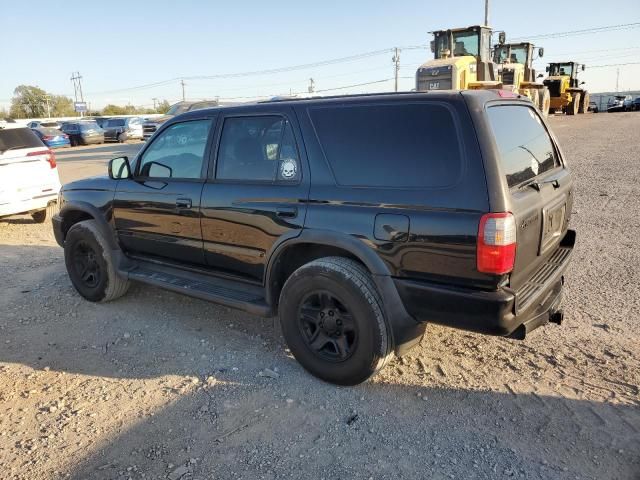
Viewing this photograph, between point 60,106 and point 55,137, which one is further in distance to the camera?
point 60,106

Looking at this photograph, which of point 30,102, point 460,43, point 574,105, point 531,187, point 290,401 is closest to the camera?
point 531,187

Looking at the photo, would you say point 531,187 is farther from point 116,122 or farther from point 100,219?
point 116,122

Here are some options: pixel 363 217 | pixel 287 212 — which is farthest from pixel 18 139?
pixel 363 217

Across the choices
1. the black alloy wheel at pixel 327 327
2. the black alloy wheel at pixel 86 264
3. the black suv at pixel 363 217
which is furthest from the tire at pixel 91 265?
the black alloy wheel at pixel 327 327

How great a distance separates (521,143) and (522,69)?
23.1 m

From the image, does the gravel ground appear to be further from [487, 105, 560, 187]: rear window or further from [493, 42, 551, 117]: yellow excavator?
[493, 42, 551, 117]: yellow excavator

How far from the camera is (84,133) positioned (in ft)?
93.9

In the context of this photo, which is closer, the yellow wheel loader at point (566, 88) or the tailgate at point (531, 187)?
the tailgate at point (531, 187)

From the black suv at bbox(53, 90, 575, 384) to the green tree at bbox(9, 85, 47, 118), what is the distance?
318ft

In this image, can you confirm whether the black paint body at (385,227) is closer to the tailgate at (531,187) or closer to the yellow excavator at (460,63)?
the tailgate at (531,187)

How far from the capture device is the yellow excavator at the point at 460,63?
15808 mm

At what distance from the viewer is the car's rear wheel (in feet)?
10.2

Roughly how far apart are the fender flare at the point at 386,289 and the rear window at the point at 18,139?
6989 mm

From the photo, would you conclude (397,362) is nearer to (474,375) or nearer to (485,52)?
(474,375)
